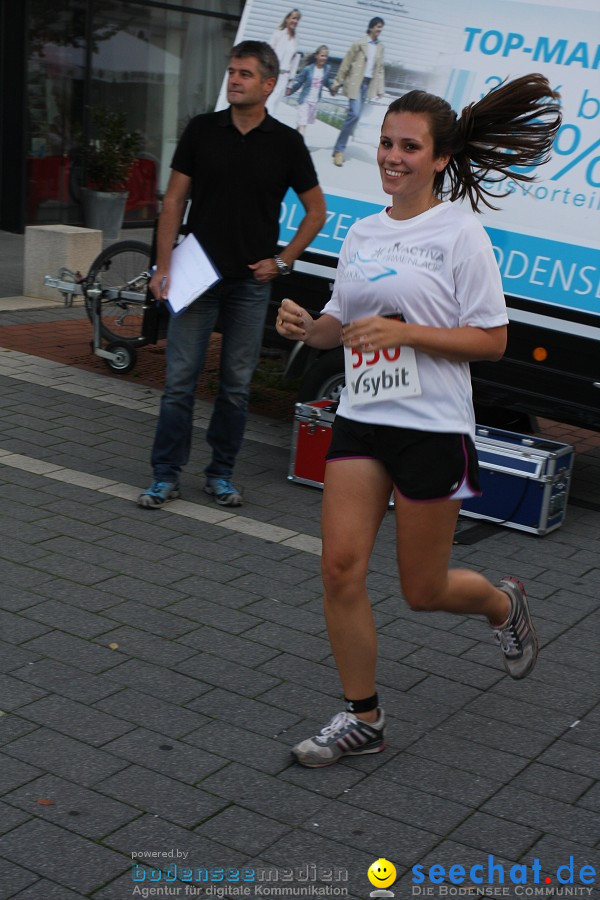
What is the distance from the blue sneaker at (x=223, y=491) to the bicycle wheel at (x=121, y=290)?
2.23 m

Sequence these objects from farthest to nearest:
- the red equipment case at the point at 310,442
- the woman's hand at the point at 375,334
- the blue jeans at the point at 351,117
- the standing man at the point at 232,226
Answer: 1. the blue jeans at the point at 351,117
2. the red equipment case at the point at 310,442
3. the standing man at the point at 232,226
4. the woman's hand at the point at 375,334

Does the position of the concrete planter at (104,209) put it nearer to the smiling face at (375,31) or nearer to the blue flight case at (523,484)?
the smiling face at (375,31)

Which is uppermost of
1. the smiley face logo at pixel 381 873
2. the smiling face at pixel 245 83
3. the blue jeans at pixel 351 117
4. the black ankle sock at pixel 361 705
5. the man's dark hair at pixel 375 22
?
the man's dark hair at pixel 375 22

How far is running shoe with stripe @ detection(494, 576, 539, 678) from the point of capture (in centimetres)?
406

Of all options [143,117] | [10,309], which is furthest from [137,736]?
[143,117]

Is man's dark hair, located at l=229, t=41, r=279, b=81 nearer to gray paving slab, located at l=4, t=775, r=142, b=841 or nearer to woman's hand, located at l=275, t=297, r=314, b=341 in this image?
woman's hand, located at l=275, t=297, r=314, b=341

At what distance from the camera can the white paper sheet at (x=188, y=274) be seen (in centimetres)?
569

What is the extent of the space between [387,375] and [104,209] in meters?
13.2

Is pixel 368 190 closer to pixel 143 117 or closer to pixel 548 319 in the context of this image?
pixel 548 319

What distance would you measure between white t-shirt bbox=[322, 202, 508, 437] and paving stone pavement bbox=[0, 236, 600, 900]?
3.46 feet

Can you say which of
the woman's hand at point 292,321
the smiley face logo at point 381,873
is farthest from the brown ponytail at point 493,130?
the smiley face logo at point 381,873

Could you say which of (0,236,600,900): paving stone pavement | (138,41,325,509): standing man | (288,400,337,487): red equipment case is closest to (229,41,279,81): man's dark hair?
(138,41,325,509): standing man

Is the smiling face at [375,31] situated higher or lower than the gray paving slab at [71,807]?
higher

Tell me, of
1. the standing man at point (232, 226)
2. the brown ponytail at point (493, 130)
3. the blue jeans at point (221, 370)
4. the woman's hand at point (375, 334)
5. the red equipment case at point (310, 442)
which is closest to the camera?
the woman's hand at point (375, 334)
